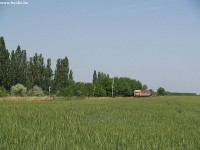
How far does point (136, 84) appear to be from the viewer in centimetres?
16038

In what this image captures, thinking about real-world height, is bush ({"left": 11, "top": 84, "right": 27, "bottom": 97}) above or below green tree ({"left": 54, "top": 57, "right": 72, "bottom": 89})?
below

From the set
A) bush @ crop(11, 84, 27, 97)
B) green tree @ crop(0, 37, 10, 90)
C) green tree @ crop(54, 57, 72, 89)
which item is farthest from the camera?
green tree @ crop(54, 57, 72, 89)

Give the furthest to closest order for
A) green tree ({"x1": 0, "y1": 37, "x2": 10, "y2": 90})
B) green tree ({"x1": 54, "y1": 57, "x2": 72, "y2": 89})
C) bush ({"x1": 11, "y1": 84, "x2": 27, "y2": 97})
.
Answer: green tree ({"x1": 54, "y1": 57, "x2": 72, "y2": 89}), green tree ({"x1": 0, "y1": 37, "x2": 10, "y2": 90}), bush ({"x1": 11, "y1": 84, "x2": 27, "y2": 97})

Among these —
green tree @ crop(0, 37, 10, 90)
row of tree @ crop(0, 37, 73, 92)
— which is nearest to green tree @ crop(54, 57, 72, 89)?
row of tree @ crop(0, 37, 73, 92)

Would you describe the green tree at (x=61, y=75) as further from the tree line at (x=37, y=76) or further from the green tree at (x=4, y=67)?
the green tree at (x=4, y=67)

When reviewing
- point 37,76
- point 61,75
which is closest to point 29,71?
point 37,76

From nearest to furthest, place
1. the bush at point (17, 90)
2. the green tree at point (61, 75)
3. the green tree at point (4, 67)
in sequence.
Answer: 1. the bush at point (17, 90)
2. the green tree at point (4, 67)
3. the green tree at point (61, 75)

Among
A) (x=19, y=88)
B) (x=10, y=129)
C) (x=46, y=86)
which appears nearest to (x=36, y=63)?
(x=46, y=86)

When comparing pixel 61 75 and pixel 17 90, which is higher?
pixel 61 75

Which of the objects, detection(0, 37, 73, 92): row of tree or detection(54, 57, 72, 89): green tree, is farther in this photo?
detection(54, 57, 72, 89): green tree

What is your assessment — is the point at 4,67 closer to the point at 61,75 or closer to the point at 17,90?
the point at 17,90

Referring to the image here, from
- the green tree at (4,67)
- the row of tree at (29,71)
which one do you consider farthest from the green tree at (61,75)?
the green tree at (4,67)

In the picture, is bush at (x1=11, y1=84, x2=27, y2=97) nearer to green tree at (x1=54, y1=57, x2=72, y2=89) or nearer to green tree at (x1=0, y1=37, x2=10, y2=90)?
green tree at (x1=0, y1=37, x2=10, y2=90)

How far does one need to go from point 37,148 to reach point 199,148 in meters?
4.23
